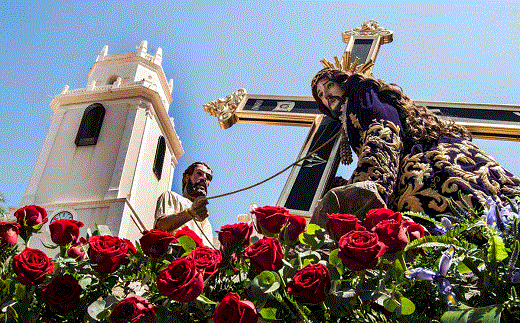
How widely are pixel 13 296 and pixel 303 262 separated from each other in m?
1.10

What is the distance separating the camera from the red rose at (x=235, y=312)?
172 cm

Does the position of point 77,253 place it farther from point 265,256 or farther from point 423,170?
point 423,170

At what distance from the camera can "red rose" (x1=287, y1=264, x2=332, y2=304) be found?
70.4 inches

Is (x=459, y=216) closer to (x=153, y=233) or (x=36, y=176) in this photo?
(x=153, y=233)

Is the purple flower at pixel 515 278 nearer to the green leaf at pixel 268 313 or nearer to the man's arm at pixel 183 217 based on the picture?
the green leaf at pixel 268 313

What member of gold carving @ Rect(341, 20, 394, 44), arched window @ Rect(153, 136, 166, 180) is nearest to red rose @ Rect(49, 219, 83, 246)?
gold carving @ Rect(341, 20, 394, 44)

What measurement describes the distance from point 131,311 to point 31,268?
1.62 ft

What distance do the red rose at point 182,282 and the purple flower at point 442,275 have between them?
676 millimetres

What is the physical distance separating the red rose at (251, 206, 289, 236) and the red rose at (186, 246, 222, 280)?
21 centimetres

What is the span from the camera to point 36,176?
98.5ft

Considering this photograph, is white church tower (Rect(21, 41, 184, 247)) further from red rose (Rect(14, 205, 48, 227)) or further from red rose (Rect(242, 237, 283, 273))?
red rose (Rect(242, 237, 283, 273))

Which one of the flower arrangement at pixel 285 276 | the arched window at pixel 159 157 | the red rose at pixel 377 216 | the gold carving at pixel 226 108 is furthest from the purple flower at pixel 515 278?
the arched window at pixel 159 157

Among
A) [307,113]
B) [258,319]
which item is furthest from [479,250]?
[307,113]

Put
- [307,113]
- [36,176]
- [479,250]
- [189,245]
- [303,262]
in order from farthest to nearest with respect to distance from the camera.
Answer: [36,176] < [307,113] < [189,245] < [303,262] < [479,250]
